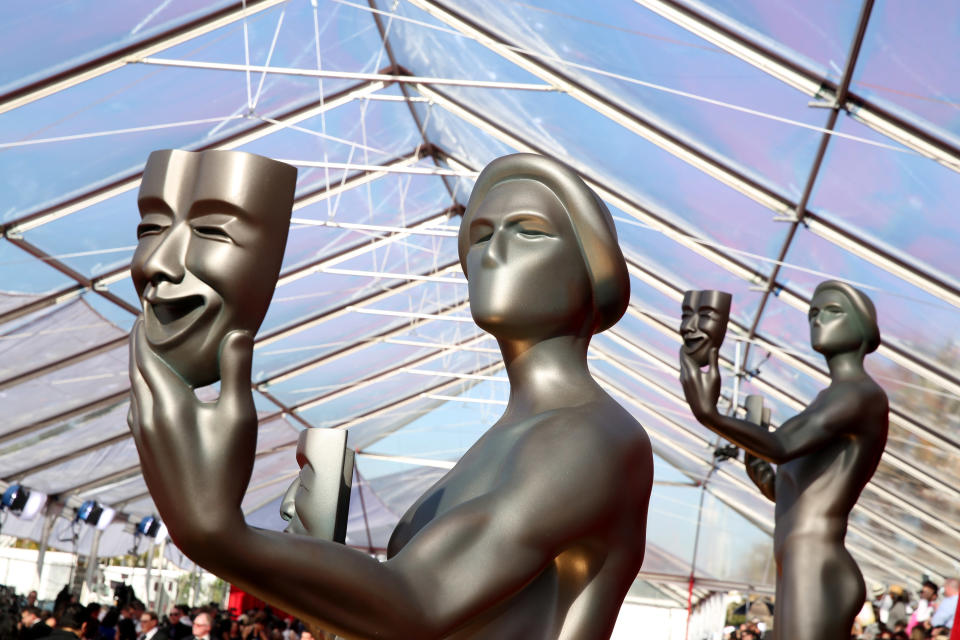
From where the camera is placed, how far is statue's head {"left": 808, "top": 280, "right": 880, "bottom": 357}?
3.10m

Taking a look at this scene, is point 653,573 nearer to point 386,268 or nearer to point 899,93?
point 386,268

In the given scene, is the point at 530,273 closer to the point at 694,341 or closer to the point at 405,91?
the point at 694,341

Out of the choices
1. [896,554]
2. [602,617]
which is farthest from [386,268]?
Result: [602,617]

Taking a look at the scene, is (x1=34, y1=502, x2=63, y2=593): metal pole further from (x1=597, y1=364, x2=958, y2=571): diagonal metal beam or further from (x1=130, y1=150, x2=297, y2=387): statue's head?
(x1=130, y1=150, x2=297, y2=387): statue's head

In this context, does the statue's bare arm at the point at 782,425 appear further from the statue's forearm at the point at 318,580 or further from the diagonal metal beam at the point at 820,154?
the diagonal metal beam at the point at 820,154

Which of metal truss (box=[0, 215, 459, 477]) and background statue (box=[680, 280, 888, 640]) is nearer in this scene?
background statue (box=[680, 280, 888, 640])

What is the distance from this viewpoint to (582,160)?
12.4 metres

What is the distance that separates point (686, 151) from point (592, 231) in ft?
30.0

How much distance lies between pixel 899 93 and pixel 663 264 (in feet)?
19.5


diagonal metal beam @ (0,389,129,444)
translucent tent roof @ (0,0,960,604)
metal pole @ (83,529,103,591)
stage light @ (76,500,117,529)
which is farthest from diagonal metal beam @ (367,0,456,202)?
metal pole @ (83,529,103,591)

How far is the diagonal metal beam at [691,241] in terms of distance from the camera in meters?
10.6

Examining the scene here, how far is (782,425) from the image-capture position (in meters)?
2.90

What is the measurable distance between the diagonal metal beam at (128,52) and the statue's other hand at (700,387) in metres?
8.27

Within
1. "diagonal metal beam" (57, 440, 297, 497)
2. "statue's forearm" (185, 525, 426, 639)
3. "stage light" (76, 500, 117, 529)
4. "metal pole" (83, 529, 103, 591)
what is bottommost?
"metal pole" (83, 529, 103, 591)
